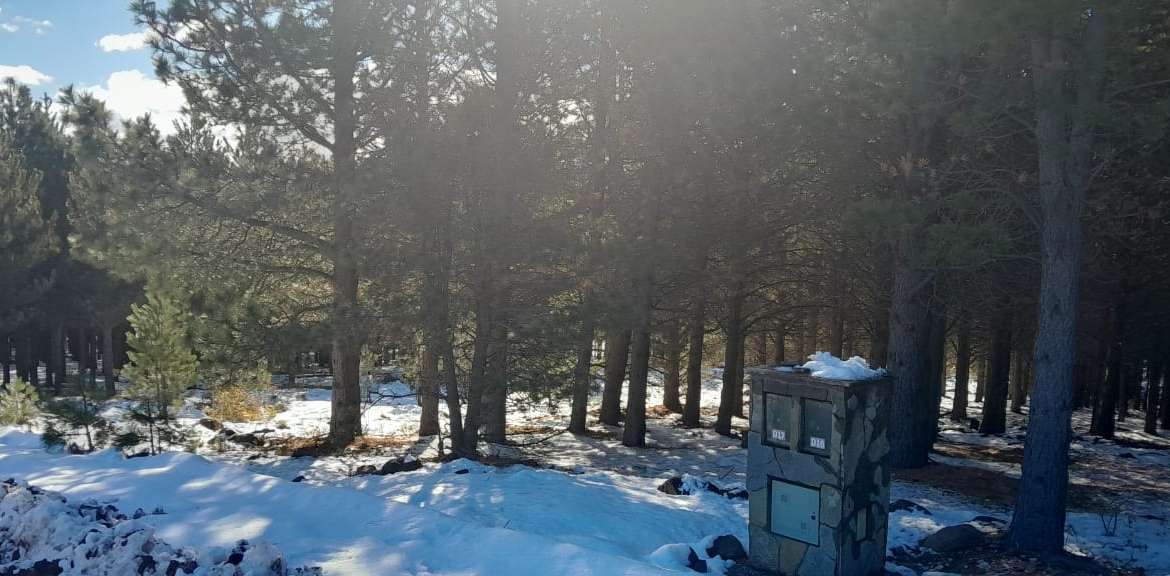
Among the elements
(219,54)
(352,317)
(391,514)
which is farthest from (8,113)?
(391,514)

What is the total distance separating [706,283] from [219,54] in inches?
421

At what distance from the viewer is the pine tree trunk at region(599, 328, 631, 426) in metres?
19.7

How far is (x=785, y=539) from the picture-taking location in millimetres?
7875

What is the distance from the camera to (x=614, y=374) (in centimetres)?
2069

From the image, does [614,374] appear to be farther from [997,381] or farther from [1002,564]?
[1002,564]

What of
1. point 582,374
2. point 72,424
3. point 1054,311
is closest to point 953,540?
point 1054,311

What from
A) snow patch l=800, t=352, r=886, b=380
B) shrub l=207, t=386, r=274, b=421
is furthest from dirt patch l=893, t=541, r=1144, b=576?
shrub l=207, t=386, r=274, b=421

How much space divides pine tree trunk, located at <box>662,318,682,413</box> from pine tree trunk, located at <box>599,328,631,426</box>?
124cm

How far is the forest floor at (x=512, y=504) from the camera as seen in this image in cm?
677

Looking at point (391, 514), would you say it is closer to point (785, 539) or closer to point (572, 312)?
point (785, 539)

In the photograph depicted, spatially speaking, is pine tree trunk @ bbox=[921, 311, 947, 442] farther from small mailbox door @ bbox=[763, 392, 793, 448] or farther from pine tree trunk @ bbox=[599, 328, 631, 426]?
small mailbox door @ bbox=[763, 392, 793, 448]

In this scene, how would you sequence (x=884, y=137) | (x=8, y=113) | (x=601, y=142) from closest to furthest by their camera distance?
(x=884, y=137) < (x=601, y=142) < (x=8, y=113)

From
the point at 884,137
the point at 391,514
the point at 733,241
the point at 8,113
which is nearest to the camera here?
the point at 391,514

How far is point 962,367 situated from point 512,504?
761 inches
